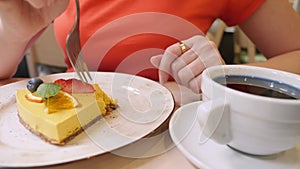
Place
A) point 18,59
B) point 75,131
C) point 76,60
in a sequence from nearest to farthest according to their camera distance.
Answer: point 75,131, point 76,60, point 18,59

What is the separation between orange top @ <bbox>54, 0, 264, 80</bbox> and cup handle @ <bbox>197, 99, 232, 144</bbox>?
36 centimetres

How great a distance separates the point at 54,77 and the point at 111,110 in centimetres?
18

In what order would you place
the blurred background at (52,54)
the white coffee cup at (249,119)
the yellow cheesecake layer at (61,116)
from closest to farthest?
the white coffee cup at (249,119), the yellow cheesecake layer at (61,116), the blurred background at (52,54)

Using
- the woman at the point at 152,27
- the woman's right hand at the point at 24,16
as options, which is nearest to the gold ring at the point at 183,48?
the woman at the point at 152,27

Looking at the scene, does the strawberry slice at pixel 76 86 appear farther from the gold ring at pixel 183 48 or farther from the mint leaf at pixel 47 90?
the gold ring at pixel 183 48

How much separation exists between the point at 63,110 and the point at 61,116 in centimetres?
2

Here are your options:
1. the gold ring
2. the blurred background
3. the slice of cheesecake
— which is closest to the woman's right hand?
the slice of cheesecake

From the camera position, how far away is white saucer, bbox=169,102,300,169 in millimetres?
400

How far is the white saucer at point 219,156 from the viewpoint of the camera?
1.31 feet

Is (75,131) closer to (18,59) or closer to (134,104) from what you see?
(134,104)

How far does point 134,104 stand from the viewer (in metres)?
0.59

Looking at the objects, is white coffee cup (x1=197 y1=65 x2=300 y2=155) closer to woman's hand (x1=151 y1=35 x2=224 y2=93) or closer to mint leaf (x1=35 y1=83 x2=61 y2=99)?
woman's hand (x1=151 y1=35 x2=224 y2=93)

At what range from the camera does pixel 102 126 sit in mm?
517

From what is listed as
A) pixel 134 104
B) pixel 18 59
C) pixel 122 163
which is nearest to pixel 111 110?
pixel 134 104
